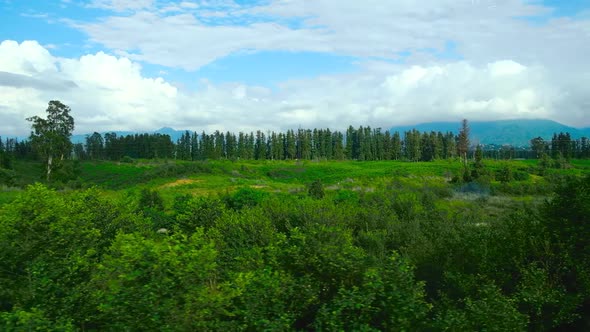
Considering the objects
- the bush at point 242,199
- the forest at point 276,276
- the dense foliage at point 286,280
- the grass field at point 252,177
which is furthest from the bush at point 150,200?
the dense foliage at point 286,280

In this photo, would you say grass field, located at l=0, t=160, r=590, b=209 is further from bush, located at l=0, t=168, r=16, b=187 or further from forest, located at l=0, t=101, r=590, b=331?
forest, located at l=0, t=101, r=590, b=331

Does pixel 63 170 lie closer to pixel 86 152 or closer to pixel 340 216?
pixel 340 216

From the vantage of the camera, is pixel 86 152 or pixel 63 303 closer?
pixel 63 303

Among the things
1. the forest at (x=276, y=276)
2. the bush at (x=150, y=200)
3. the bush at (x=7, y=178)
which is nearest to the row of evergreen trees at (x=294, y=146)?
the bush at (x=7, y=178)

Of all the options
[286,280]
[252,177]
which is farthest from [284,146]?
[286,280]

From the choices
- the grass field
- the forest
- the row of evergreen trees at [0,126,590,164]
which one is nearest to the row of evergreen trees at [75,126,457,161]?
the row of evergreen trees at [0,126,590,164]

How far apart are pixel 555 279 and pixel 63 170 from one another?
47621 mm

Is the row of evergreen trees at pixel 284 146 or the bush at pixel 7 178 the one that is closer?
the bush at pixel 7 178

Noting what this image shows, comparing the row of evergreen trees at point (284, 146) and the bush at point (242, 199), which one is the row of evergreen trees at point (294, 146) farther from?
the bush at point (242, 199)

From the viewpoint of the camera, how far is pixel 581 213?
824cm

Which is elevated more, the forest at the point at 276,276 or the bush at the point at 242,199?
the forest at the point at 276,276

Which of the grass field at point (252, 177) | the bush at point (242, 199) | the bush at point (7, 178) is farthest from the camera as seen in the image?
the grass field at point (252, 177)

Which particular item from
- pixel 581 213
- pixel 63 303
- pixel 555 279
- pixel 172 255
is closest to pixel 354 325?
pixel 172 255

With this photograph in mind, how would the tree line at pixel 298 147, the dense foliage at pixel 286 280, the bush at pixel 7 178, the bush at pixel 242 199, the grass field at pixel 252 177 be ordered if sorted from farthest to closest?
the tree line at pixel 298 147 < the grass field at pixel 252 177 < the bush at pixel 7 178 < the bush at pixel 242 199 < the dense foliage at pixel 286 280
